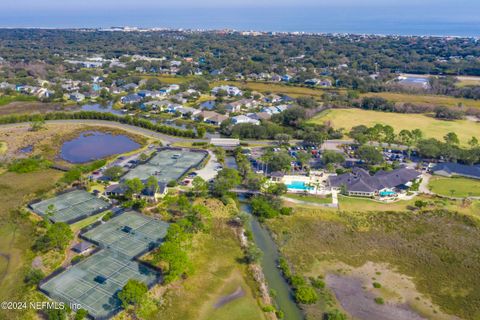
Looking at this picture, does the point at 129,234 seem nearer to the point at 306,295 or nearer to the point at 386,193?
the point at 306,295

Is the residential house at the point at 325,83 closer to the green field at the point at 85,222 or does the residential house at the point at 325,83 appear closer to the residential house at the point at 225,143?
the residential house at the point at 225,143

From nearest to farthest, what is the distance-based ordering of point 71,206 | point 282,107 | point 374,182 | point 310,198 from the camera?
1. point 71,206
2. point 310,198
3. point 374,182
4. point 282,107

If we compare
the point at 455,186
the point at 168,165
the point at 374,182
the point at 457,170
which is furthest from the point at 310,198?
the point at 457,170

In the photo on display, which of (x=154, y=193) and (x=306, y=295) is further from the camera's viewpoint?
(x=154, y=193)

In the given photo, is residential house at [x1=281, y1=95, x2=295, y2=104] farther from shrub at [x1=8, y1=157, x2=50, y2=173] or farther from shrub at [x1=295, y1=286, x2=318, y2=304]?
shrub at [x1=295, y1=286, x2=318, y2=304]

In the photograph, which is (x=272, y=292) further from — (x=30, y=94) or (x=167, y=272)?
(x=30, y=94)

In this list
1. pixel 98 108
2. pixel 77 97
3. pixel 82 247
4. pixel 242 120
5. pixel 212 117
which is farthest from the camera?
pixel 77 97

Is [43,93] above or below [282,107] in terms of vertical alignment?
above

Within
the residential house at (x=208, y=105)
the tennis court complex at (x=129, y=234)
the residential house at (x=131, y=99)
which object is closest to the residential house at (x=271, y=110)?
the residential house at (x=208, y=105)
